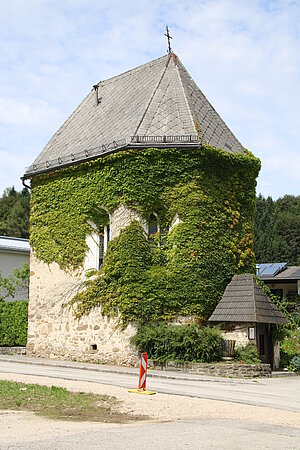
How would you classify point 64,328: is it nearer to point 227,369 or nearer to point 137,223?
point 137,223

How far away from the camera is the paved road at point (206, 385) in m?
12.5

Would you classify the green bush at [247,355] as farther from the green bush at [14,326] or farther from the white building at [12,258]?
the white building at [12,258]

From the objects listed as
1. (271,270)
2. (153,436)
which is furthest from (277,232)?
(153,436)

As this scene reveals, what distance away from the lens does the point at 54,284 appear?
23.3 metres

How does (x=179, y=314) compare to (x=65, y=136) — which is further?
(x=65, y=136)

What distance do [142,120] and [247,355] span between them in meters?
9.51

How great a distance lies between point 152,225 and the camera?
21.8 metres

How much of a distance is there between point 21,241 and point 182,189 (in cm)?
2118

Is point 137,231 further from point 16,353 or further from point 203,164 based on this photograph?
A: point 16,353

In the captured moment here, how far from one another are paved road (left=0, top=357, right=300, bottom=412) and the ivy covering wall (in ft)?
10.00

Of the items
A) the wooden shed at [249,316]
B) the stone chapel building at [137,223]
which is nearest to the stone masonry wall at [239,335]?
the wooden shed at [249,316]

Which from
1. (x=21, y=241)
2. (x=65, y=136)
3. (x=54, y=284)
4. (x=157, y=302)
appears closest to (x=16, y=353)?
(x=54, y=284)

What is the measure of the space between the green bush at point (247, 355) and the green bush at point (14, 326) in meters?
10.5

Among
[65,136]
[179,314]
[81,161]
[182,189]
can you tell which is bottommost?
[179,314]
